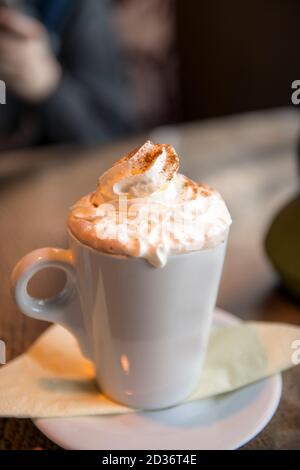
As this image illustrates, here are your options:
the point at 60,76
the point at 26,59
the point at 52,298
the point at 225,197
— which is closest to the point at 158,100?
the point at 60,76

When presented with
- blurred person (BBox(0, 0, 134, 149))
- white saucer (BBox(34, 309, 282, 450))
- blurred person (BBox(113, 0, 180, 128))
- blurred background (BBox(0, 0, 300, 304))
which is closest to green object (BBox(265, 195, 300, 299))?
A: blurred background (BBox(0, 0, 300, 304))

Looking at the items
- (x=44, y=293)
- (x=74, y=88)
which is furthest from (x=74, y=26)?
(x=44, y=293)

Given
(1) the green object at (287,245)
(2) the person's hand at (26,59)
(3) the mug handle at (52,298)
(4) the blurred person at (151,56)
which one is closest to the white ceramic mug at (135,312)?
(3) the mug handle at (52,298)

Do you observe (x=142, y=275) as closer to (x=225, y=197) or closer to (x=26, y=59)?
(x=225, y=197)

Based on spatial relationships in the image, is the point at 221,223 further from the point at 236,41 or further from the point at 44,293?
the point at 236,41

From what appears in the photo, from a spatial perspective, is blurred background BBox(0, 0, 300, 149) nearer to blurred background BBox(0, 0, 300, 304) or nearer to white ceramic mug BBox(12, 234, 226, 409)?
blurred background BBox(0, 0, 300, 304)

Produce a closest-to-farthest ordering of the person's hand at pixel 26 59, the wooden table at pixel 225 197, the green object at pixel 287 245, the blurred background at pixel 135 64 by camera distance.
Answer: the wooden table at pixel 225 197, the green object at pixel 287 245, the person's hand at pixel 26 59, the blurred background at pixel 135 64

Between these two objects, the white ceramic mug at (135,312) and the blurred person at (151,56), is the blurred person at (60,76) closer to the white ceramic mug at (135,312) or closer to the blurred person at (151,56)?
the blurred person at (151,56)
